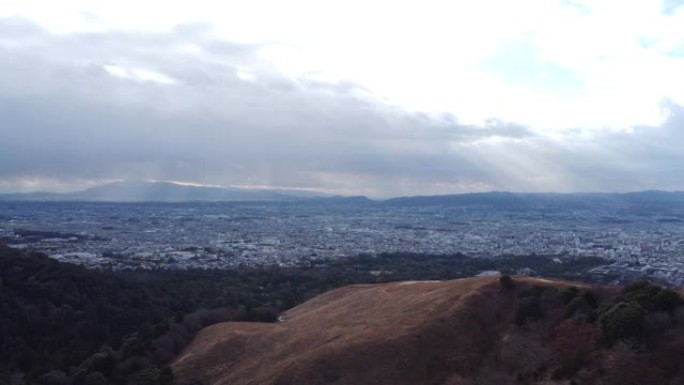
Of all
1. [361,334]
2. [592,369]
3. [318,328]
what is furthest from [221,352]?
[592,369]

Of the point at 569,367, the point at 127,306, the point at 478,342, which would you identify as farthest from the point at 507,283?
the point at 127,306

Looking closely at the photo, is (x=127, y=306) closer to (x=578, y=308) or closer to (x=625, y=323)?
(x=578, y=308)

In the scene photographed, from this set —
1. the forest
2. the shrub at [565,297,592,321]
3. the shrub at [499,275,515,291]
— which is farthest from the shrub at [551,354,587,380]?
the forest

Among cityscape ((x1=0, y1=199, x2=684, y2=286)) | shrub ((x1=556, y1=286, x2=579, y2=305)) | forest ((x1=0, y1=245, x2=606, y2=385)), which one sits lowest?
forest ((x1=0, y1=245, x2=606, y2=385))

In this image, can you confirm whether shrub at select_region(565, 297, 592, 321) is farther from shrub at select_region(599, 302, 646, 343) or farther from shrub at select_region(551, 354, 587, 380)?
shrub at select_region(551, 354, 587, 380)

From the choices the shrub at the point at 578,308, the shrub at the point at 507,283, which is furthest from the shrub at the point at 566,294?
the shrub at the point at 507,283

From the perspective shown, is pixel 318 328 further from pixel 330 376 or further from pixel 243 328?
pixel 330 376
